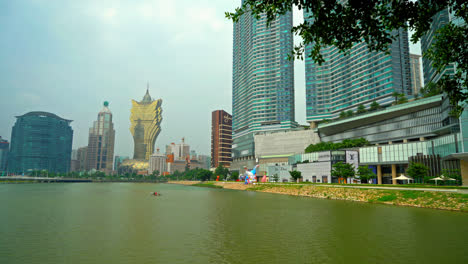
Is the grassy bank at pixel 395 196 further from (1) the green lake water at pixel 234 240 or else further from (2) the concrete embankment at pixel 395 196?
(1) the green lake water at pixel 234 240

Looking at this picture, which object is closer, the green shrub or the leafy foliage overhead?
the leafy foliage overhead

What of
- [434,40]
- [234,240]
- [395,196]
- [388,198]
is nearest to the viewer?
[234,240]

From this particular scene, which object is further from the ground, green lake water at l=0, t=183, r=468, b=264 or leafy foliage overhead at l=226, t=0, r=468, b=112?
leafy foliage overhead at l=226, t=0, r=468, b=112

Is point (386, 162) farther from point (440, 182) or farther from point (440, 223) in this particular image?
point (440, 223)

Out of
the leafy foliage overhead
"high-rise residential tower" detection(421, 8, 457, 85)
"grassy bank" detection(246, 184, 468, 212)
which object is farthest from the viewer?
"high-rise residential tower" detection(421, 8, 457, 85)

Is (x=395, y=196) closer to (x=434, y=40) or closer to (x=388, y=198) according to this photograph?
(x=388, y=198)

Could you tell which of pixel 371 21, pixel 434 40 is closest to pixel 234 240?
pixel 371 21

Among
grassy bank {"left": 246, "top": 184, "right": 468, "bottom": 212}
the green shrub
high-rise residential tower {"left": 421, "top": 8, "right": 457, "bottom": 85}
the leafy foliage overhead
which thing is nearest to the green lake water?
the leafy foliage overhead

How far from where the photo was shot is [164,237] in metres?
27.3

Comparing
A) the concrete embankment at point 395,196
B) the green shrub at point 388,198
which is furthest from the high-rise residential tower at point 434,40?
the green shrub at point 388,198

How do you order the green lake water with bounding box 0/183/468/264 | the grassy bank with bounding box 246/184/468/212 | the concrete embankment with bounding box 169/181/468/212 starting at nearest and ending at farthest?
the green lake water with bounding box 0/183/468/264 < the grassy bank with bounding box 246/184/468/212 < the concrete embankment with bounding box 169/181/468/212

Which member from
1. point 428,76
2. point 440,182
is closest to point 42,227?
point 440,182

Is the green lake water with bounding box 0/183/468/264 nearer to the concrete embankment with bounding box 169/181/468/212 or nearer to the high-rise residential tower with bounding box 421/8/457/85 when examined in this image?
the concrete embankment with bounding box 169/181/468/212

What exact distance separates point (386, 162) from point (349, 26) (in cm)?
11834
